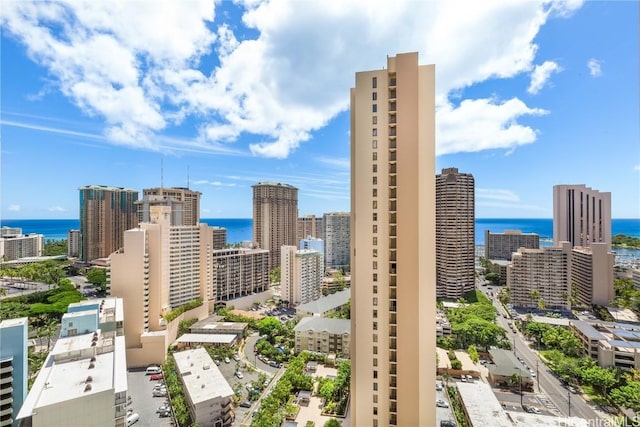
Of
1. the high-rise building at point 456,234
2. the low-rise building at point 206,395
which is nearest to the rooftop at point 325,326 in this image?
the low-rise building at point 206,395

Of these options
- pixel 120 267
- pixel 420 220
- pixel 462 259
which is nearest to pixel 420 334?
pixel 420 220

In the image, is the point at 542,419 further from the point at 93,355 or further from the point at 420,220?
the point at 93,355

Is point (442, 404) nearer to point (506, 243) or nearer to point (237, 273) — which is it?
point (237, 273)

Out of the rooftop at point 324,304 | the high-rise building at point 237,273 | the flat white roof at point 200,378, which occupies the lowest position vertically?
the rooftop at point 324,304

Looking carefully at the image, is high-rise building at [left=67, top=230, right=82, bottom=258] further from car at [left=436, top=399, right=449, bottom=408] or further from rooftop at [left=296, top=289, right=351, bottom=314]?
car at [left=436, top=399, right=449, bottom=408]

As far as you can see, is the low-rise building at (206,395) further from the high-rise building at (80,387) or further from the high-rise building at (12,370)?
the high-rise building at (12,370)

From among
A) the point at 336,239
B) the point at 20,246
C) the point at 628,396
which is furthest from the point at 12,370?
the point at 20,246
